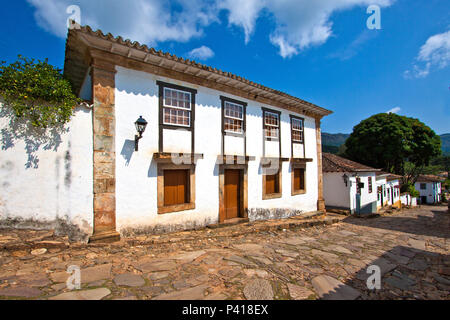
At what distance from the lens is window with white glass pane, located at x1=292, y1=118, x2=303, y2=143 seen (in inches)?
427

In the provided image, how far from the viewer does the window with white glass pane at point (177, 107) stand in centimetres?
675

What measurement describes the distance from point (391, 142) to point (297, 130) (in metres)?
18.7

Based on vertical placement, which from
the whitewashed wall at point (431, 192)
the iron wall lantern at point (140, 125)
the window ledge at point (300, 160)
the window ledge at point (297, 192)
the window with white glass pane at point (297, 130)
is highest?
the window with white glass pane at point (297, 130)

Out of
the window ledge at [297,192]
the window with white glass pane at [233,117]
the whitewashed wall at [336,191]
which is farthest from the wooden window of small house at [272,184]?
the whitewashed wall at [336,191]

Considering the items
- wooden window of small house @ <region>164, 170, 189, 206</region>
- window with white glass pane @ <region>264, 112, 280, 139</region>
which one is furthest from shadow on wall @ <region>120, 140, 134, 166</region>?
window with white glass pane @ <region>264, 112, 280, 139</region>

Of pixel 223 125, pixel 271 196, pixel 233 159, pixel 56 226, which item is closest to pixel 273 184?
pixel 271 196

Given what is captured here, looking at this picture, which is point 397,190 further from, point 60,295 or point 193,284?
point 60,295

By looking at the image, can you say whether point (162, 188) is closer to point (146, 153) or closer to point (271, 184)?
point (146, 153)

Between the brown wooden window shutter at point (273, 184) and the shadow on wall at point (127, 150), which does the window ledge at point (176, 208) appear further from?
the brown wooden window shutter at point (273, 184)

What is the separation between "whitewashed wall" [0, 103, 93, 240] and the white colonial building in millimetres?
21

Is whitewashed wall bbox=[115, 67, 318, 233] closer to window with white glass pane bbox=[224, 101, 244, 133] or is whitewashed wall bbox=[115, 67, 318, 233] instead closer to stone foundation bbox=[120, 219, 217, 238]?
stone foundation bbox=[120, 219, 217, 238]

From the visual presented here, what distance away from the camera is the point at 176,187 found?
6.98 meters

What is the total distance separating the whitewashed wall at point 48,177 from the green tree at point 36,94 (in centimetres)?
24

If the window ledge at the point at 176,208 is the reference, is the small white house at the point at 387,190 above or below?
below
